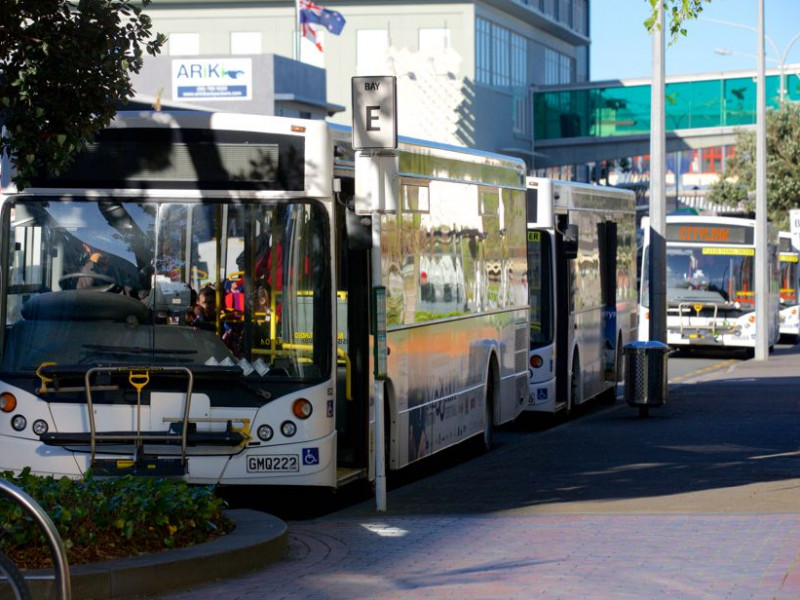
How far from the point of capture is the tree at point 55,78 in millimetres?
10602

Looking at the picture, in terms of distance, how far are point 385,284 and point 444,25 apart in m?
50.3

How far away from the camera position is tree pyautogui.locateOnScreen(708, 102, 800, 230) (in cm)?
6312

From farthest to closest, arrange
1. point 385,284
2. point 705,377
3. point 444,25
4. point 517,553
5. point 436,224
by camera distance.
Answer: point 444,25, point 705,377, point 436,224, point 385,284, point 517,553

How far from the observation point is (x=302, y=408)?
11.4 meters

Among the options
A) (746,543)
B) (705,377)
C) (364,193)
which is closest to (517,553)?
(746,543)

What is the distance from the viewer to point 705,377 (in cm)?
3025

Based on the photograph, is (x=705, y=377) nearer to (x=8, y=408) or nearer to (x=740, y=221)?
(x=740, y=221)

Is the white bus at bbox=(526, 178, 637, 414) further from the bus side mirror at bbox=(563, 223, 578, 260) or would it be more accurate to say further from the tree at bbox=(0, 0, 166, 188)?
the tree at bbox=(0, 0, 166, 188)

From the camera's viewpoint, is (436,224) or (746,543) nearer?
(746,543)

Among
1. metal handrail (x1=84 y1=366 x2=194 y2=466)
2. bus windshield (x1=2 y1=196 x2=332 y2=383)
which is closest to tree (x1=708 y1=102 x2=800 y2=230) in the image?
bus windshield (x1=2 y1=196 x2=332 y2=383)

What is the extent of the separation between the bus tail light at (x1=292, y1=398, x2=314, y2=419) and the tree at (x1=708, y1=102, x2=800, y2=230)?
5270 cm

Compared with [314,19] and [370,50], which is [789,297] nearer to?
[314,19]

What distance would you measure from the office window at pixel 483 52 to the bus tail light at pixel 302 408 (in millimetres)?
52261

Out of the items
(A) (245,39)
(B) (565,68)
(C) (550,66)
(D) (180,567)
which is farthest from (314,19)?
(D) (180,567)
